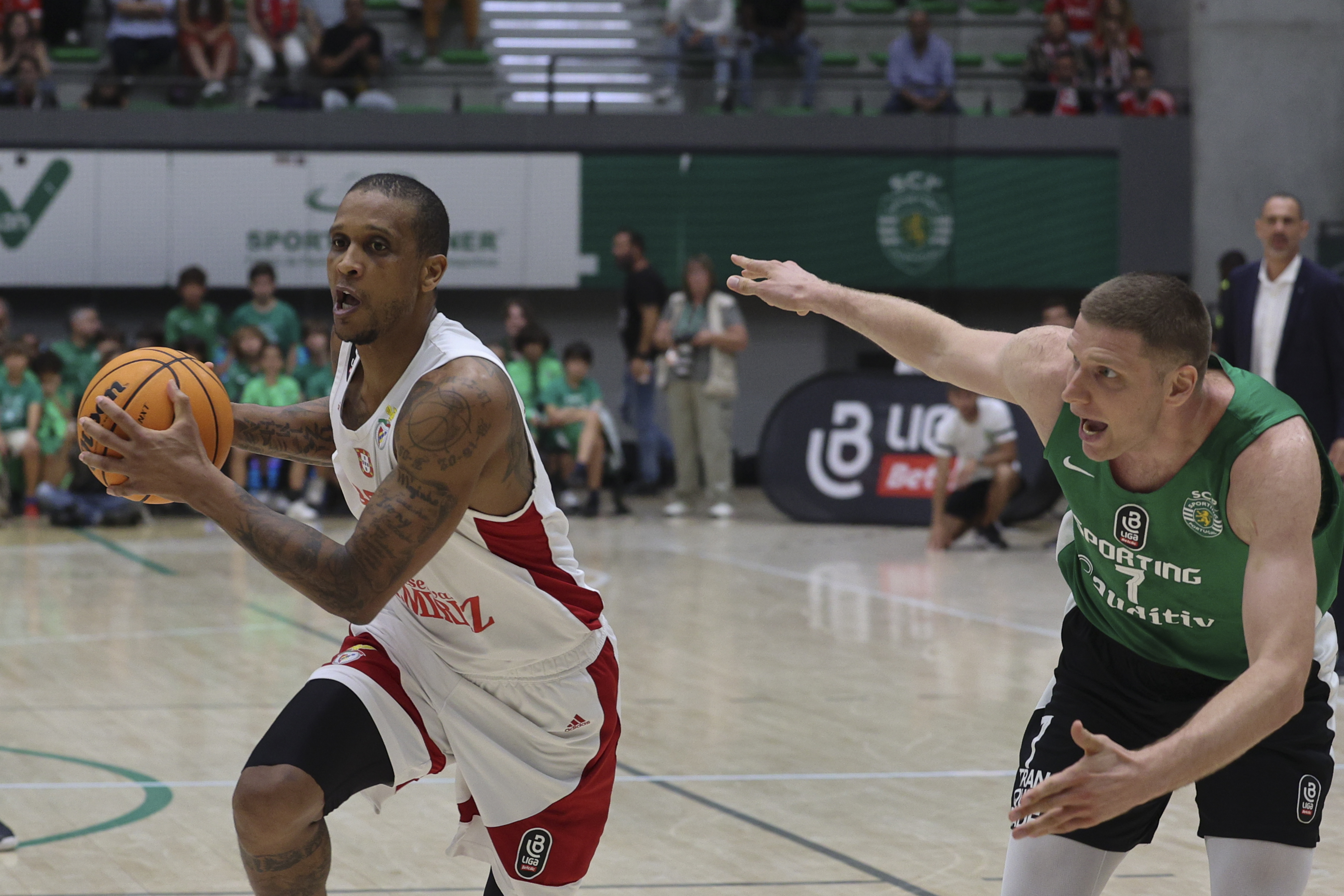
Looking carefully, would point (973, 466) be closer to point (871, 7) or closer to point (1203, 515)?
point (871, 7)

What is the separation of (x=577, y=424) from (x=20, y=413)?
451 centimetres

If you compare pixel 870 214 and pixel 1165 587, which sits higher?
pixel 870 214

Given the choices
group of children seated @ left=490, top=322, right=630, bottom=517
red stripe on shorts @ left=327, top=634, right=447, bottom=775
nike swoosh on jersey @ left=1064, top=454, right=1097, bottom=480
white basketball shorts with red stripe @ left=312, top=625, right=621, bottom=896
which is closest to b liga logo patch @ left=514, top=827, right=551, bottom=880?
white basketball shorts with red stripe @ left=312, top=625, right=621, bottom=896

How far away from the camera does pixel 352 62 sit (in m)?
16.8

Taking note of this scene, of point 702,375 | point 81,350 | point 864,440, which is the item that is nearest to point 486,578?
point 864,440

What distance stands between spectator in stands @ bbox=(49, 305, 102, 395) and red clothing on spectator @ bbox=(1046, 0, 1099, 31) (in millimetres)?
10574

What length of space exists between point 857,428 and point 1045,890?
33.5 feet

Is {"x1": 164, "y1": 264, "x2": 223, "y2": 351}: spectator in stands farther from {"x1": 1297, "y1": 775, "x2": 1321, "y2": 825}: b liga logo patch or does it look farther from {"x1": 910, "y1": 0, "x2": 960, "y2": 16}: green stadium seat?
{"x1": 1297, "y1": 775, "x2": 1321, "y2": 825}: b liga logo patch

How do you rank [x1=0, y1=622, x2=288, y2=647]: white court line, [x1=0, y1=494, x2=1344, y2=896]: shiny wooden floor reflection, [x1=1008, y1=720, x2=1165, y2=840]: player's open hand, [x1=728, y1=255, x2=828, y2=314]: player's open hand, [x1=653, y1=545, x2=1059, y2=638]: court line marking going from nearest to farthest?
[x1=1008, y1=720, x2=1165, y2=840]: player's open hand, [x1=728, y1=255, x2=828, y2=314]: player's open hand, [x1=0, y1=494, x2=1344, y2=896]: shiny wooden floor reflection, [x1=0, y1=622, x2=288, y2=647]: white court line, [x1=653, y1=545, x2=1059, y2=638]: court line marking

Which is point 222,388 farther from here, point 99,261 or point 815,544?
point 99,261

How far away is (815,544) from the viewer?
12.3 meters

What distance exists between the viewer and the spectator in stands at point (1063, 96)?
17.2 meters

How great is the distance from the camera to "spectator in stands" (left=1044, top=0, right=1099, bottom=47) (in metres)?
18.1

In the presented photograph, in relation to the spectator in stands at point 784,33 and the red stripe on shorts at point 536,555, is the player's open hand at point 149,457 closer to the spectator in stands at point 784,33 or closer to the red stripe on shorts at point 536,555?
the red stripe on shorts at point 536,555
